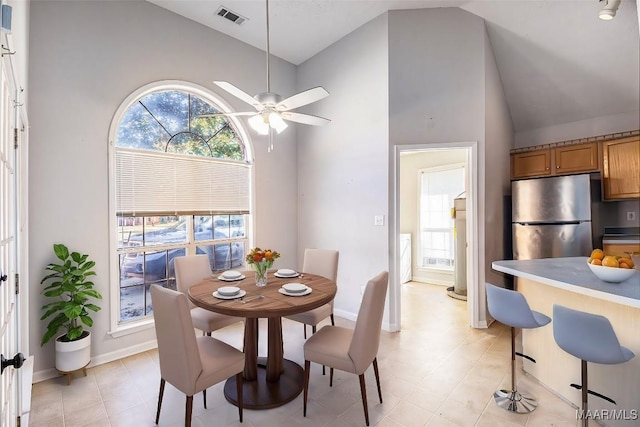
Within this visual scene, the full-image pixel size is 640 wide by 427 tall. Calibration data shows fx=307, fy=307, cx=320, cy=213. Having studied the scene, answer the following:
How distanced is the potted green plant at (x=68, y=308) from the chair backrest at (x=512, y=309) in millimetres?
3081

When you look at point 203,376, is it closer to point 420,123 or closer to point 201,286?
point 201,286

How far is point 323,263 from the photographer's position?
10.5 ft

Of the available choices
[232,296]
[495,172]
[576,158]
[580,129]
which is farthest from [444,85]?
[232,296]

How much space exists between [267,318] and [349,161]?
237 centimetres

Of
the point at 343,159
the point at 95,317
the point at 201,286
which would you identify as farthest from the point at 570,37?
the point at 95,317

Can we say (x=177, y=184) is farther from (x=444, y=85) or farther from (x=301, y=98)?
(x=444, y=85)

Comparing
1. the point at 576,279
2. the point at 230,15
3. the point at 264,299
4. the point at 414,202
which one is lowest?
the point at 264,299

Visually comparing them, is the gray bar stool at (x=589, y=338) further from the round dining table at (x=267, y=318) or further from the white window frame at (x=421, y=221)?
the white window frame at (x=421, y=221)

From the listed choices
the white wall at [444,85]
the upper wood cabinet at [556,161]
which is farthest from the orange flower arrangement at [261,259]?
the upper wood cabinet at [556,161]

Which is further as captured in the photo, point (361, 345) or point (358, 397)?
point (358, 397)

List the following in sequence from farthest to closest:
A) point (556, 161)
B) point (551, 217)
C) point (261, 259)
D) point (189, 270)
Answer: point (556, 161) → point (551, 217) → point (189, 270) → point (261, 259)

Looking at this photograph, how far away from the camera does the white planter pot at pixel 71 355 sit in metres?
2.43

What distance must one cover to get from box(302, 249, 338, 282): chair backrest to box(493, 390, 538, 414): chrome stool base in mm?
1583

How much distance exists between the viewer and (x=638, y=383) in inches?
70.3
